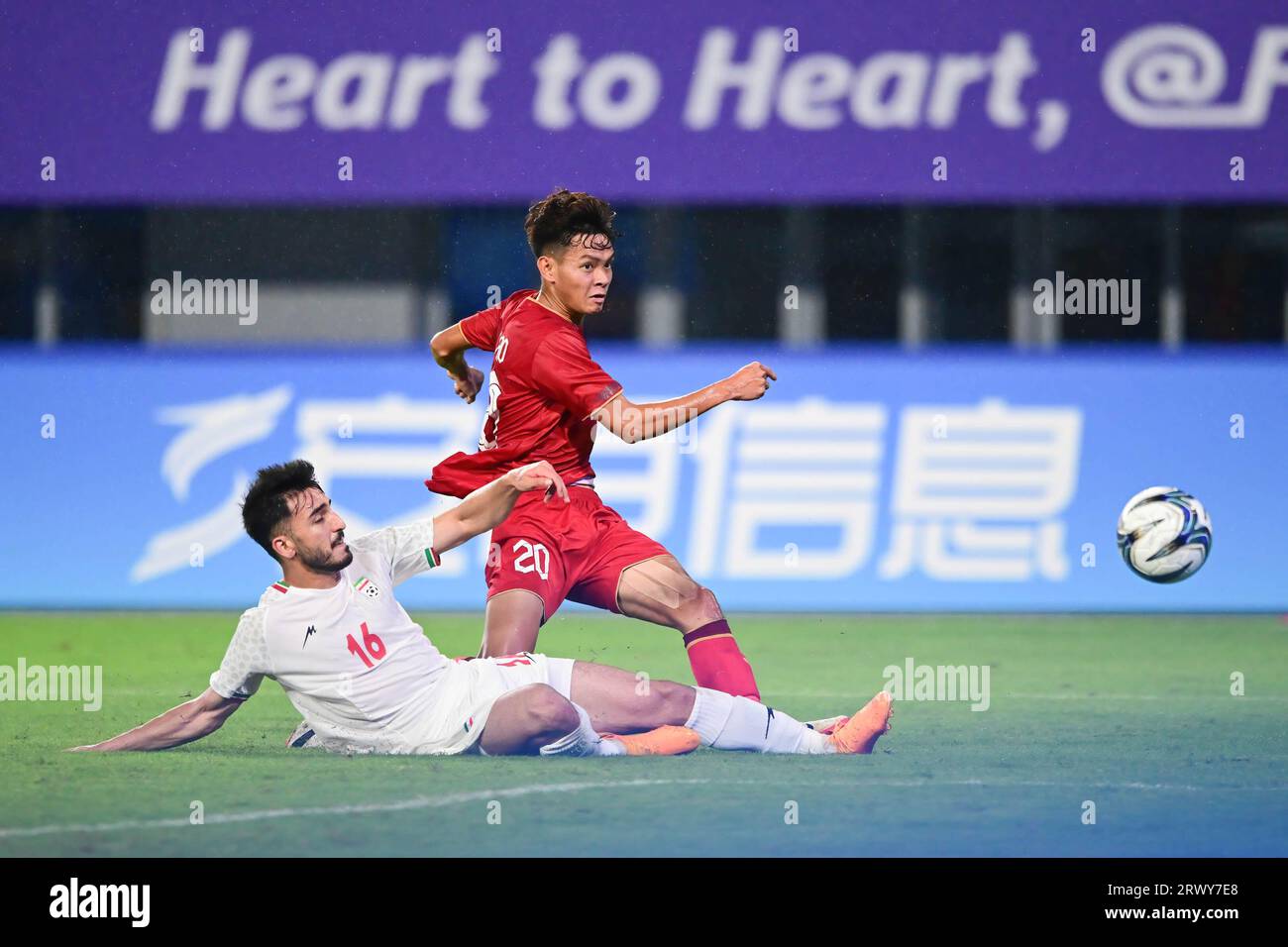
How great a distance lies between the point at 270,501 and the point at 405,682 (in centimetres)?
79

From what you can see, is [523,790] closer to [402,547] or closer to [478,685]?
[478,685]

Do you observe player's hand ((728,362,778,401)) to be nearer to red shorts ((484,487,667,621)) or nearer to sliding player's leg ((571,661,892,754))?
red shorts ((484,487,667,621))

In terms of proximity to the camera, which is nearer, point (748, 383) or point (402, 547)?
point (748, 383)

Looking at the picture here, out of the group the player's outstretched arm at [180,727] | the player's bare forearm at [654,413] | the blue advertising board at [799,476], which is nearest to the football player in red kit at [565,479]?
the player's bare forearm at [654,413]

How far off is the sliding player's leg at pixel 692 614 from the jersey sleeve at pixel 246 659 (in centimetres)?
140

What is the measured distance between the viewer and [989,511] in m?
12.2

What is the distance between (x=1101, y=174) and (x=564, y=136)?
3.41 metres

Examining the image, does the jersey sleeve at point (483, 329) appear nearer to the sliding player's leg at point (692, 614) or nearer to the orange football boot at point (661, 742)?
the sliding player's leg at point (692, 614)

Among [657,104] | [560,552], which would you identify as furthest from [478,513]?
[657,104]

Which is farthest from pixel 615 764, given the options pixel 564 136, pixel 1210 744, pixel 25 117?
pixel 25 117

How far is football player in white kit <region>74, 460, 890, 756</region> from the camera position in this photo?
22.4 ft

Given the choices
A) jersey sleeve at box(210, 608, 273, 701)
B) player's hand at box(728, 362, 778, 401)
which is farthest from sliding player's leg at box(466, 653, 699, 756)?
player's hand at box(728, 362, 778, 401)

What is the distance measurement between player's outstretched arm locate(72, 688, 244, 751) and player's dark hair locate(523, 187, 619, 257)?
80.5 inches

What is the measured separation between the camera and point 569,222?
24.8ft
